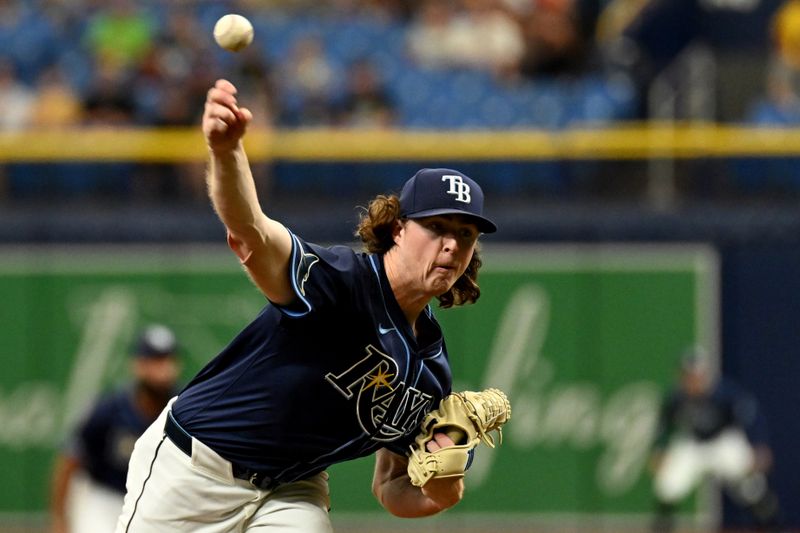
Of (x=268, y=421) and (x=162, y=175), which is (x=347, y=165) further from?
(x=268, y=421)

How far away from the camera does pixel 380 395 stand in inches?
171

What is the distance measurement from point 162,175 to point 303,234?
49.8 inches

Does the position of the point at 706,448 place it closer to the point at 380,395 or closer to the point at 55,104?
the point at 55,104

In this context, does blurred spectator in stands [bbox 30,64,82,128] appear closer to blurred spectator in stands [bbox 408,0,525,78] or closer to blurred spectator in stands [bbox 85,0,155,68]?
blurred spectator in stands [bbox 85,0,155,68]

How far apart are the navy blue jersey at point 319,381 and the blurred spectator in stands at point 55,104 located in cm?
817

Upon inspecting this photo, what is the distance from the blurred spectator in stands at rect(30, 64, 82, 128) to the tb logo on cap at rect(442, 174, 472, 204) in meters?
8.41

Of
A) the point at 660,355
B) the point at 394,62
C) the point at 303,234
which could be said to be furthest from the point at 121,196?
the point at 660,355

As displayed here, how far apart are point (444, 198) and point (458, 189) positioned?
0.06 meters

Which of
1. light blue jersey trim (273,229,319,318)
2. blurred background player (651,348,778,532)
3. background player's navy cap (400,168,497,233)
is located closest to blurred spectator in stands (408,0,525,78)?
blurred background player (651,348,778,532)

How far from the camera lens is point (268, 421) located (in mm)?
4328

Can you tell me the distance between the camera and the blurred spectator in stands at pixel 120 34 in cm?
1289

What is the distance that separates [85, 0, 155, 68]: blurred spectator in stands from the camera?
42.3ft

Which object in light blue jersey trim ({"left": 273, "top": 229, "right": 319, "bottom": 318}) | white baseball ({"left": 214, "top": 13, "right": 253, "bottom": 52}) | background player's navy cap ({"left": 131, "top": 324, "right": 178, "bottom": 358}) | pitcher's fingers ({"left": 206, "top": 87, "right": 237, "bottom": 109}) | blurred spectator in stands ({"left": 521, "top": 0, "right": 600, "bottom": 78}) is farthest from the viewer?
blurred spectator in stands ({"left": 521, "top": 0, "right": 600, "bottom": 78})

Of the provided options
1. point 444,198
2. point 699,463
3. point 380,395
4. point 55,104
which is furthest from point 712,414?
point 444,198
